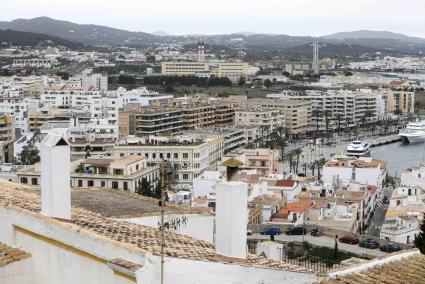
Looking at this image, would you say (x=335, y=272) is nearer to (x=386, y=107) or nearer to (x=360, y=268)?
(x=360, y=268)

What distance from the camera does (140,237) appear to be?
362cm

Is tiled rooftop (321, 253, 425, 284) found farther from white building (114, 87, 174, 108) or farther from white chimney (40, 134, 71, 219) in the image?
white building (114, 87, 174, 108)

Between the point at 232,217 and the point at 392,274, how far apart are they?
0.70 metres

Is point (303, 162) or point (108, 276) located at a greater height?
point (108, 276)

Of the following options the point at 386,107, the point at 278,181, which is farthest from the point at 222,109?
the point at 278,181

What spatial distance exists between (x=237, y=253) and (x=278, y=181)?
18.4 meters

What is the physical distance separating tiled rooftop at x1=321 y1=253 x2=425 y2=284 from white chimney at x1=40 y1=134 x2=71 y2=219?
135cm

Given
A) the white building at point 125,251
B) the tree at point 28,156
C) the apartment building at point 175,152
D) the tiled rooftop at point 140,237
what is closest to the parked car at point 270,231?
the apartment building at point 175,152

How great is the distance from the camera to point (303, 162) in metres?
34.0

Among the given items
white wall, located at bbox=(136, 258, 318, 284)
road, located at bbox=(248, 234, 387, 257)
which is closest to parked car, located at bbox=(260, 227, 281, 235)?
road, located at bbox=(248, 234, 387, 257)

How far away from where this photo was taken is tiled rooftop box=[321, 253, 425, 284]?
10.5ft

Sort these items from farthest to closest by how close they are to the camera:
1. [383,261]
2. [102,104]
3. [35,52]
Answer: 1. [35,52]
2. [102,104]
3. [383,261]

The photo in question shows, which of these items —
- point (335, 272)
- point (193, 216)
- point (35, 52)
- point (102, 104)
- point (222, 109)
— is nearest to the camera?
point (335, 272)

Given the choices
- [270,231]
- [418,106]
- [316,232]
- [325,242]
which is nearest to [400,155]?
[418,106]
